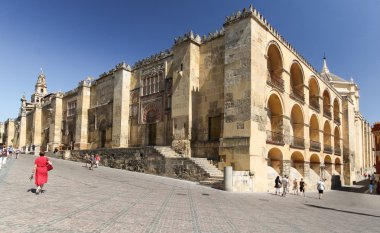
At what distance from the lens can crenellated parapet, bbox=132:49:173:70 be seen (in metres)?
25.0

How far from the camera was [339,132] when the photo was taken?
3372 centimetres

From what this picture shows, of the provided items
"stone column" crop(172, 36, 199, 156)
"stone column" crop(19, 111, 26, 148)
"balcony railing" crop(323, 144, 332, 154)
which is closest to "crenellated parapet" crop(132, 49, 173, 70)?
"stone column" crop(172, 36, 199, 156)

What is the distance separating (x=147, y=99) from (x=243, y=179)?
13356mm

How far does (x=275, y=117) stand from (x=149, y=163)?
989 centimetres

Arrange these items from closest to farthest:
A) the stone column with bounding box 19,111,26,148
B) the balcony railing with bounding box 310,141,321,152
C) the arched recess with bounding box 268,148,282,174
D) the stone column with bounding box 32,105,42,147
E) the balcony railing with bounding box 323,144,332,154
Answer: the arched recess with bounding box 268,148,282,174 → the balcony railing with bounding box 310,141,321,152 → the balcony railing with bounding box 323,144,332,154 → the stone column with bounding box 32,105,42,147 → the stone column with bounding box 19,111,26,148

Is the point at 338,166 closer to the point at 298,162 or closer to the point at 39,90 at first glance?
the point at 298,162

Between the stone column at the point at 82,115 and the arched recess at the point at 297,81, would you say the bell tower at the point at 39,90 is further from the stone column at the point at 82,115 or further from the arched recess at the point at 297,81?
the arched recess at the point at 297,81

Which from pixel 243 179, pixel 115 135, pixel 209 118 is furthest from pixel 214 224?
pixel 115 135

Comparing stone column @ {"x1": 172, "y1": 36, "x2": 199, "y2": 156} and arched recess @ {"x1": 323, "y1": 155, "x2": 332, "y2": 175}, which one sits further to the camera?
arched recess @ {"x1": 323, "y1": 155, "x2": 332, "y2": 175}

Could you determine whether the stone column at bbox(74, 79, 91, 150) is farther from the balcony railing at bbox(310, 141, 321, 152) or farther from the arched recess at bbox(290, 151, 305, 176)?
the balcony railing at bbox(310, 141, 321, 152)

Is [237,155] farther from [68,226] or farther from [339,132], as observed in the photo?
[339,132]

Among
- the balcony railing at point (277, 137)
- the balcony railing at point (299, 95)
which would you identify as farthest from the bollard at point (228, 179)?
the balcony railing at point (299, 95)

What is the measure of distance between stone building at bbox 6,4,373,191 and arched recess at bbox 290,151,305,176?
79 mm

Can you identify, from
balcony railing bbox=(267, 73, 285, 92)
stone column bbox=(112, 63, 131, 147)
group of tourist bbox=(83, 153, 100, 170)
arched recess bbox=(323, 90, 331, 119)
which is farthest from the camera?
arched recess bbox=(323, 90, 331, 119)
